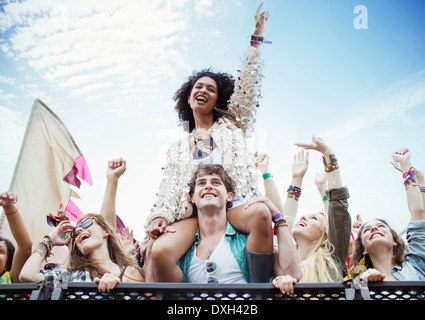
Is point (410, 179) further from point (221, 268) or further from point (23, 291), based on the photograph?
point (23, 291)

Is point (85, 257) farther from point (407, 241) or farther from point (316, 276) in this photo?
point (407, 241)

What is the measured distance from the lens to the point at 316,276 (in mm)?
2641

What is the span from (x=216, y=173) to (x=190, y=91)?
1.03 meters

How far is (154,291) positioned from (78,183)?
313 cm

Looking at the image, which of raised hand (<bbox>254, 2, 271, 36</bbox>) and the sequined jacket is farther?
raised hand (<bbox>254, 2, 271, 36</bbox>)

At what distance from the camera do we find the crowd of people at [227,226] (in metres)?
2.36

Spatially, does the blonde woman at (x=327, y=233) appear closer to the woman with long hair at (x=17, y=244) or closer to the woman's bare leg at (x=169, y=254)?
the woman's bare leg at (x=169, y=254)

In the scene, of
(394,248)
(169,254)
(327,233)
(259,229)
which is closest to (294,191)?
(327,233)

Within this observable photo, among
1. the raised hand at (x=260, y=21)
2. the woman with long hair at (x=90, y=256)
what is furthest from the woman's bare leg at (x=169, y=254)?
Answer: the raised hand at (x=260, y=21)

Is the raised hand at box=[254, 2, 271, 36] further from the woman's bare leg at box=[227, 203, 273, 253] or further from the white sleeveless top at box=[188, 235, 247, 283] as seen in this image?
the white sleeveless top at box=[188, 235, 247, 283]

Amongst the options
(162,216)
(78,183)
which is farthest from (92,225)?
(78,183)

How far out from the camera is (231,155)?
2.80 metres

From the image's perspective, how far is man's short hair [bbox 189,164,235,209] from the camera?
8.65ft

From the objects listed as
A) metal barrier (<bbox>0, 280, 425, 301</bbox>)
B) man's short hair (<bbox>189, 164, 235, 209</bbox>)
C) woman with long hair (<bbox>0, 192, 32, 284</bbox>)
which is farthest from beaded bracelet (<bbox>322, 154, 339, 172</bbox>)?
woman with long hair (<bbox>0, 192, 32, 284</bbox>)
